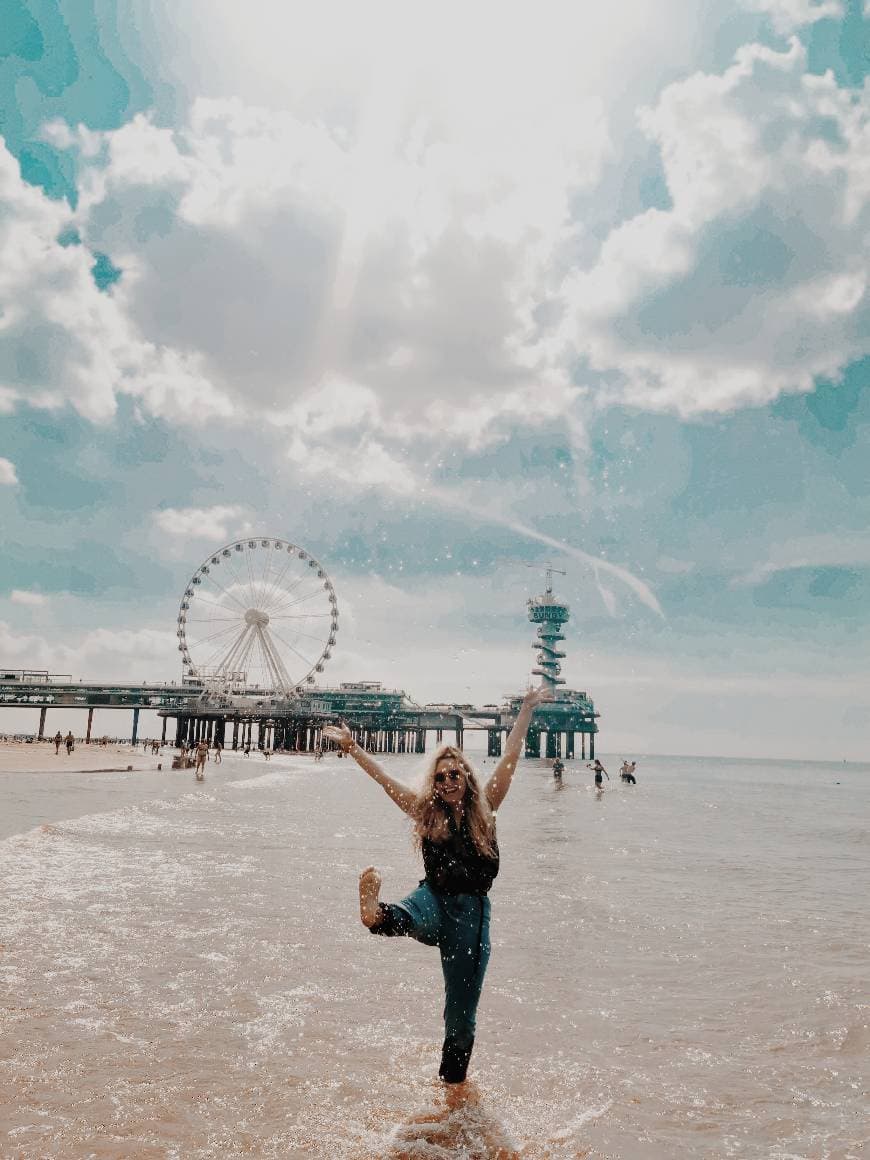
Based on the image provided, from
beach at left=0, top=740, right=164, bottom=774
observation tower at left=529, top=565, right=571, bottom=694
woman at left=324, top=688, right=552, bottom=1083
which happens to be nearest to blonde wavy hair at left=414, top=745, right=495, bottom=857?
woman at left=324, top=688, right=552, bottom=1083

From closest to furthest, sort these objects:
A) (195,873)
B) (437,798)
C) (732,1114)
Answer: (437,798) → (732,1114) → (195,873)

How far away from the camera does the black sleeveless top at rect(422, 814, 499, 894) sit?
406 centimetres

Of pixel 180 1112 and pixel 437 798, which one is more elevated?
pixel 437 798

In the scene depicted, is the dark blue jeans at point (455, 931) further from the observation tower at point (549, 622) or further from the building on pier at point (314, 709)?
the observation tower at point (549, 622)

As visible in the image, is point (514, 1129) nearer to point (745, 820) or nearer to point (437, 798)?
point (437, 798)

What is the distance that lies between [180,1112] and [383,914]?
155 centimetres

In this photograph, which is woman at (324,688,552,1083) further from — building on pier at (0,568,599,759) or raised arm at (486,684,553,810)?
building on pier at (0,568,599,759)

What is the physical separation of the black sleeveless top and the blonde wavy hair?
1.2 inches

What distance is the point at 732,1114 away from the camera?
4.43 metres

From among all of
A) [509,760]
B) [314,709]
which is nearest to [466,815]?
[509,760]

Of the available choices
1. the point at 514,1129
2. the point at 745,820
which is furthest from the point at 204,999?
the point at 745,820

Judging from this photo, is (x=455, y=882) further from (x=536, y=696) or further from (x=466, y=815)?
(x=536, y=696)

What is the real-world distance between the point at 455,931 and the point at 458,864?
1.18ft

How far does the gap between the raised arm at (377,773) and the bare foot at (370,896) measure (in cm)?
41
